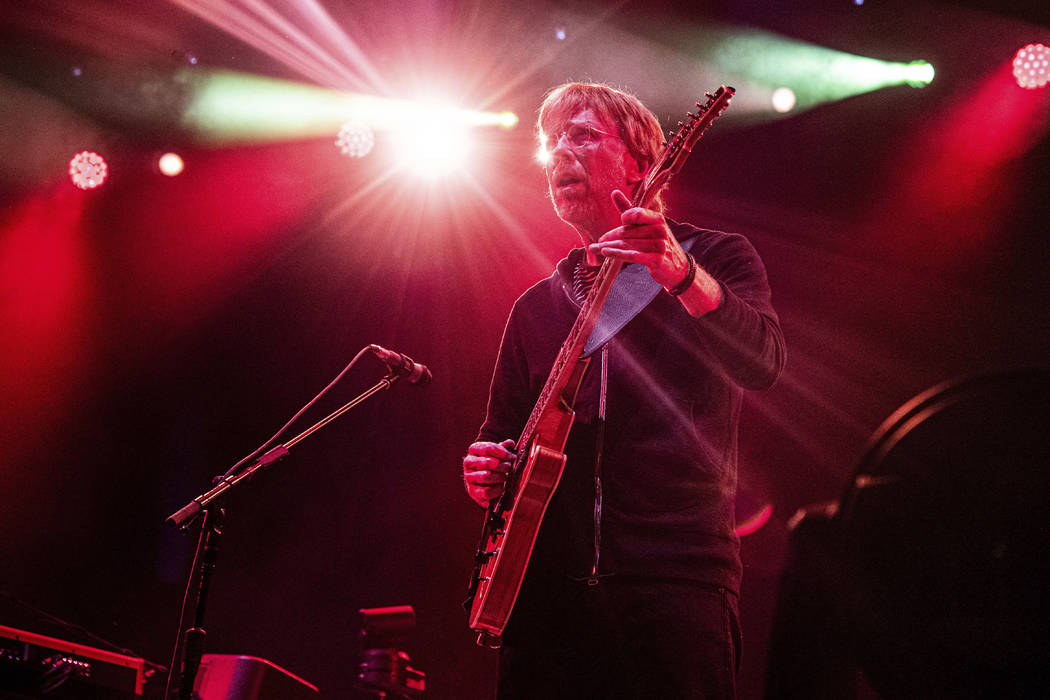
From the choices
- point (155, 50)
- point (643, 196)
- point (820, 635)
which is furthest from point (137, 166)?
point (820, 635)

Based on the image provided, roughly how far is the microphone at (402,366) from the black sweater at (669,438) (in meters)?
1.28

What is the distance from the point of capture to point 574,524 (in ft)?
7.51

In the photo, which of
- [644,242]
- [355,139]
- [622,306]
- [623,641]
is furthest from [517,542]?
[355,139]

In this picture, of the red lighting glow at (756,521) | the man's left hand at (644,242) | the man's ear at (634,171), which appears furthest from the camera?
the red lighting glow at (756,521)

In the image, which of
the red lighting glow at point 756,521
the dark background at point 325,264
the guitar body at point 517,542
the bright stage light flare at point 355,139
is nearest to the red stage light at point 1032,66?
the dark background at point 325,264

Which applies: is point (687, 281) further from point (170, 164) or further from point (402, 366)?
point (170, 164)

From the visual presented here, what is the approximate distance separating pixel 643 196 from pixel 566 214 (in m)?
0.57

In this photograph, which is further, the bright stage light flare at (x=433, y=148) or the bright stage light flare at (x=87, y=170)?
the bright stage light flare at (x=433, y=148)

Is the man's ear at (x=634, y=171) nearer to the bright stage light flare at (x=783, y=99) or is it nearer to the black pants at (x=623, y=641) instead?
the black pants at (x=623, y=641)

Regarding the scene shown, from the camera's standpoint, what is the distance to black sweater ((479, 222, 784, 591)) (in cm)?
213

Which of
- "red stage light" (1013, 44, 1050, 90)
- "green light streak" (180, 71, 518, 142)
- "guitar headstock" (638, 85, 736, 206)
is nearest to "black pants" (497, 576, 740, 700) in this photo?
"guitar headstock" (638, 85, 736, 206)

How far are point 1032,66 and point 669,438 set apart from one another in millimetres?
3914

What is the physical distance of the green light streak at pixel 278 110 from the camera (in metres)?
5.87

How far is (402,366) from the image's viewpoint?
3580 millimetres
